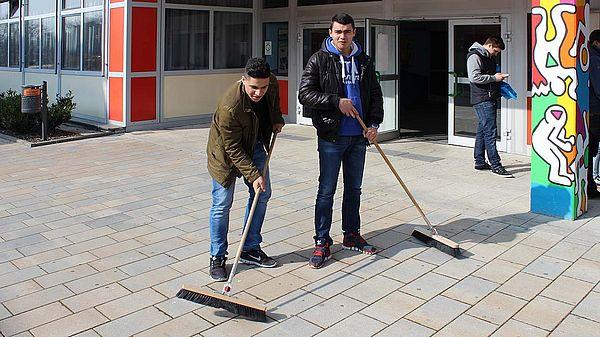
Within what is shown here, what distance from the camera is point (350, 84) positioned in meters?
4.77

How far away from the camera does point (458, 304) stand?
4.07 meters

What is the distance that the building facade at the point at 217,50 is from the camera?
9.88 m

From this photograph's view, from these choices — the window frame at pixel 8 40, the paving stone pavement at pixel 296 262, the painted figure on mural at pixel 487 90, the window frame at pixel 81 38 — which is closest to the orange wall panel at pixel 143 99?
the window frame at pixel 81 38

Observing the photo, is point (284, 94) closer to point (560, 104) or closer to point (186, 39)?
point (186, 39)

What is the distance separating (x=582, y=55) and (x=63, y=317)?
5055 millimetres

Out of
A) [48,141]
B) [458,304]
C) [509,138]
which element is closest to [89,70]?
[48,141]

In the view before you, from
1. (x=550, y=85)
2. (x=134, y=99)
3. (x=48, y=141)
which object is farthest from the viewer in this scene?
(x=134, y=99)

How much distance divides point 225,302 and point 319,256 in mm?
1101

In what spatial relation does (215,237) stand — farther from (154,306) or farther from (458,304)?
(458,304)

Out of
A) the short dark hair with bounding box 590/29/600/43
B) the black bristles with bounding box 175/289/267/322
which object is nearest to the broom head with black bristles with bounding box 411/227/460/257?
the black bristles with bounding box 175/289/267/322

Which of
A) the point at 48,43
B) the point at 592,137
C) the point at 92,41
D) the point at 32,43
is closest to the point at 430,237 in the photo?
the point at 592,137

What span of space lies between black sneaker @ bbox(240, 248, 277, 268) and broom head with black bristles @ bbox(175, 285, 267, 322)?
0.76m

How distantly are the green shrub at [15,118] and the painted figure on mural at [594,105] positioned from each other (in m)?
9.40

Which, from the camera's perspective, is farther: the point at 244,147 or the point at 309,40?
the point at 309,40
